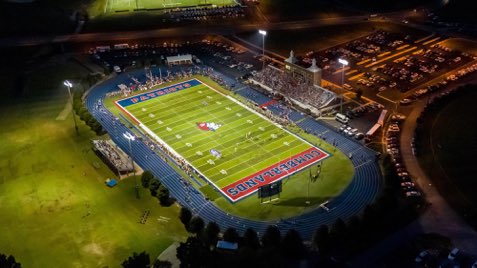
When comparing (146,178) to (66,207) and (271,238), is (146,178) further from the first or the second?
(271,238)

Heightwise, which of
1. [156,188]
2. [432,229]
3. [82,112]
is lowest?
[432,229]

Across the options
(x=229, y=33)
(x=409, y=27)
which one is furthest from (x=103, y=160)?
(x=409, y=27)

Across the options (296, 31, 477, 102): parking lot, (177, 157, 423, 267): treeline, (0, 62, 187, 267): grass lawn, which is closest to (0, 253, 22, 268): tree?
(0, 62, 187, 267): grass lawn

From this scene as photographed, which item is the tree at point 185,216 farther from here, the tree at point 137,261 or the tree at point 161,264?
the tree at point 137,261

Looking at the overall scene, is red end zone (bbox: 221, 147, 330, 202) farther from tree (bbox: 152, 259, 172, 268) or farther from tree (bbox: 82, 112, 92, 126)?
tree (bbox: 82, 112, 92, 126)

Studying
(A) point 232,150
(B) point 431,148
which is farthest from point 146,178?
(B) point 431,148

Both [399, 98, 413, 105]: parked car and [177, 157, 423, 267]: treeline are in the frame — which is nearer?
[177, 157, 423, 267]: treeline

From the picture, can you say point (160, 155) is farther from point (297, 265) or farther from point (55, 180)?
point (297, 265)
